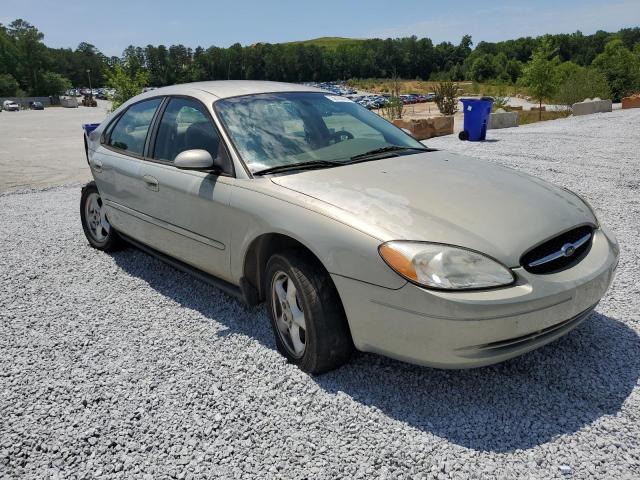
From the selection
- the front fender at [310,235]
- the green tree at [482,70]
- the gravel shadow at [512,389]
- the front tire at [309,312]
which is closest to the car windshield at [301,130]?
the front fender at [310,235]

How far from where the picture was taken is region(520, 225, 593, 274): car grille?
2377mm

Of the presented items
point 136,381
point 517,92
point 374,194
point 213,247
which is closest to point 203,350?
point 136,381

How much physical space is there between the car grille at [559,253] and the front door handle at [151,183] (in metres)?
2.59

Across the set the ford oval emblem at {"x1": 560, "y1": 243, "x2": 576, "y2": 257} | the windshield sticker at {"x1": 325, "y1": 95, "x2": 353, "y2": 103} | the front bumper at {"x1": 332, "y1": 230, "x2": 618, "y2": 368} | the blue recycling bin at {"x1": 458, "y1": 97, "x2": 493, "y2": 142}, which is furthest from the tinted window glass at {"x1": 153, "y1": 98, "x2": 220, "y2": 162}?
the blue recycling bin at {"x1": 458, "y1": 97, "x2": 493, "y2": 142}

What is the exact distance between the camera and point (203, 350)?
3180mm

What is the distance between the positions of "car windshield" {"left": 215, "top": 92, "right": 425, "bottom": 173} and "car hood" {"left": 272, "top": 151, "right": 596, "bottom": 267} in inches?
9.8

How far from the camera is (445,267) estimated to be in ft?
7.38

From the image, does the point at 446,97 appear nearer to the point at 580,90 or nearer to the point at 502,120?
the point at 502,120

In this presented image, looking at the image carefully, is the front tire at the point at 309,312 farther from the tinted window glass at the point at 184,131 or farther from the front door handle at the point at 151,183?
the front door handle at the point at 151,183

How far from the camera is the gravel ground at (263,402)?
7.16ft

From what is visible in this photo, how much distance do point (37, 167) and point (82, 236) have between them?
8042 millimetres

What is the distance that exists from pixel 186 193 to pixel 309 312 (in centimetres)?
138

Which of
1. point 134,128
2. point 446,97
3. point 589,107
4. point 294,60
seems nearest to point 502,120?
point 446,97

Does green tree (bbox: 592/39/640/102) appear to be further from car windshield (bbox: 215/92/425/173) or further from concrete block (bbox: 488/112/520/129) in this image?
car windshield (bbox: 215/92/425/173)
